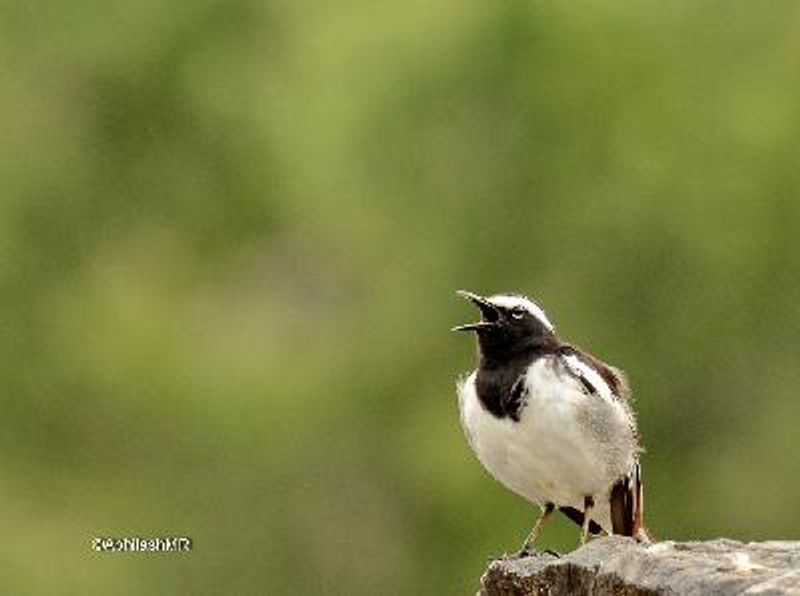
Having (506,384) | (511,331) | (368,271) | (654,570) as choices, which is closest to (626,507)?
(506,384)

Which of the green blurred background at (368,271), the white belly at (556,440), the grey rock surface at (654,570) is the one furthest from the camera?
the green blurred background at (368,271)

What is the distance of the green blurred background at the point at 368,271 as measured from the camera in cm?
1435

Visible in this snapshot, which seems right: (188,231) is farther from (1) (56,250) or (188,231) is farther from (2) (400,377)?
(2) (400,377)

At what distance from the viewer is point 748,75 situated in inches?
630

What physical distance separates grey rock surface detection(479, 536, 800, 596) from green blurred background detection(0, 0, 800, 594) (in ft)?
22.3

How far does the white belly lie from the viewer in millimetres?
7906

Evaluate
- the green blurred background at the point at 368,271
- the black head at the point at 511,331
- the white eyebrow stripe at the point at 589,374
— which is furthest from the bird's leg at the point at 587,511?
the green blurred background at the point at 368,271

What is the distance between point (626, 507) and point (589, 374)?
0.40 meters

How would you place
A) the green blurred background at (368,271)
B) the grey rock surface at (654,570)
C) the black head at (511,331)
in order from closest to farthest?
the grey rock surface at (654,570), the black head at (511,331), the green blurred background at (368,271)

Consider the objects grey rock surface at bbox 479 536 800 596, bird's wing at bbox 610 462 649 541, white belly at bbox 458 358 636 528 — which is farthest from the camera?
bird's wing at bbox 610 462 649 541

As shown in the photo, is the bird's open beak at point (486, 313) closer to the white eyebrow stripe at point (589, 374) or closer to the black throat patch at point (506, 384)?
the black throat patch at point (506, 384)

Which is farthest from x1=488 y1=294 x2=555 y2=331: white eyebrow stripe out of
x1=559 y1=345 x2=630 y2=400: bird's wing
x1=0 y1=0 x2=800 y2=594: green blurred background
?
x1=0 y1=0 x2=800 y2=594: green blurred background

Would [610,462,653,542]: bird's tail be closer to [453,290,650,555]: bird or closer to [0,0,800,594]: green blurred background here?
[453,290,650,555]: bird

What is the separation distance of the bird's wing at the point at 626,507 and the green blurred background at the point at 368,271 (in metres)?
5.29
